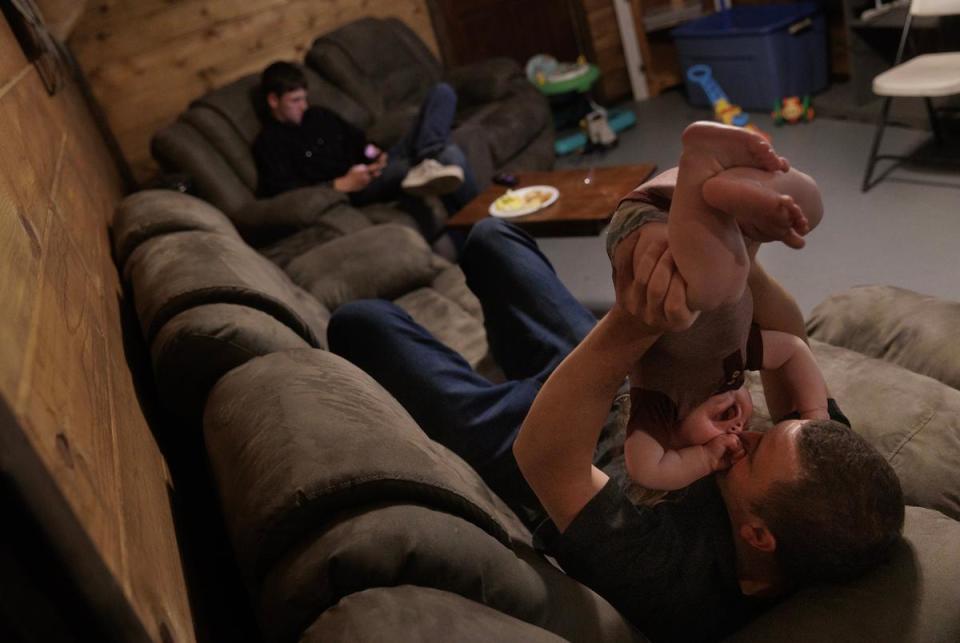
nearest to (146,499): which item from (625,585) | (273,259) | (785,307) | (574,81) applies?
(625,585)

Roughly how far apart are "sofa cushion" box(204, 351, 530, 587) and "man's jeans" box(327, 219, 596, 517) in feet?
0.55

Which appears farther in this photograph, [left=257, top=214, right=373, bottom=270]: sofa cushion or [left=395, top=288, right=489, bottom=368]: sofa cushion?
[left=257, top=214, right=373, bottom=270]: sofa cushion

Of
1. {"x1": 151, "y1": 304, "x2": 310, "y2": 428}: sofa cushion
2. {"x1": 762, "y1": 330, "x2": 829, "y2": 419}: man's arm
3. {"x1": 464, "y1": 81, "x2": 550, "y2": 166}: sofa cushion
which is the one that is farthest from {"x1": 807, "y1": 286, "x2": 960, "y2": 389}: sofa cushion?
{"x1": 464, "y1": 81, "x2": 550, "y2": 166}: sofa cushion

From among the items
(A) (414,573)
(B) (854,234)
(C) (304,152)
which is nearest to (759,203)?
(A) (414,573)

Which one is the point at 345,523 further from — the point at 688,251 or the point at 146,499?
the point at 688,251

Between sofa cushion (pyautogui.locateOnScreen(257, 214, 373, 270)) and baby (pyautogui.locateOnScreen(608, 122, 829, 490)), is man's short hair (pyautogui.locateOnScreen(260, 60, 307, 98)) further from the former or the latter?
baby (pyautogui.locateOnScreen(608, 122, 829, 490))

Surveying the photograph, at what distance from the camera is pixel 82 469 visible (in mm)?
714

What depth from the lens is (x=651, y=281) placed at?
0.83 m

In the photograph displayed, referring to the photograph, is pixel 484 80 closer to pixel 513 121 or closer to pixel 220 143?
pixel 513 121

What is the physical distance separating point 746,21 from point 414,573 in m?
4.54

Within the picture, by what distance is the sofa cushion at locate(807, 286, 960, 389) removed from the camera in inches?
59.7

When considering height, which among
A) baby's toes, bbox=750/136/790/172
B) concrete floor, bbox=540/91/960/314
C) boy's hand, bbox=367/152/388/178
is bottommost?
concrete floor, bbox=540/91/960/314

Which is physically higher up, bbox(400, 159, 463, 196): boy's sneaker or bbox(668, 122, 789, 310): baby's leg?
bbox(668, 122, 789, 310): baby's leg

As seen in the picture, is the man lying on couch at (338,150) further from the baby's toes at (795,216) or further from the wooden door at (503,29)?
the baby's toes at (795,216)
